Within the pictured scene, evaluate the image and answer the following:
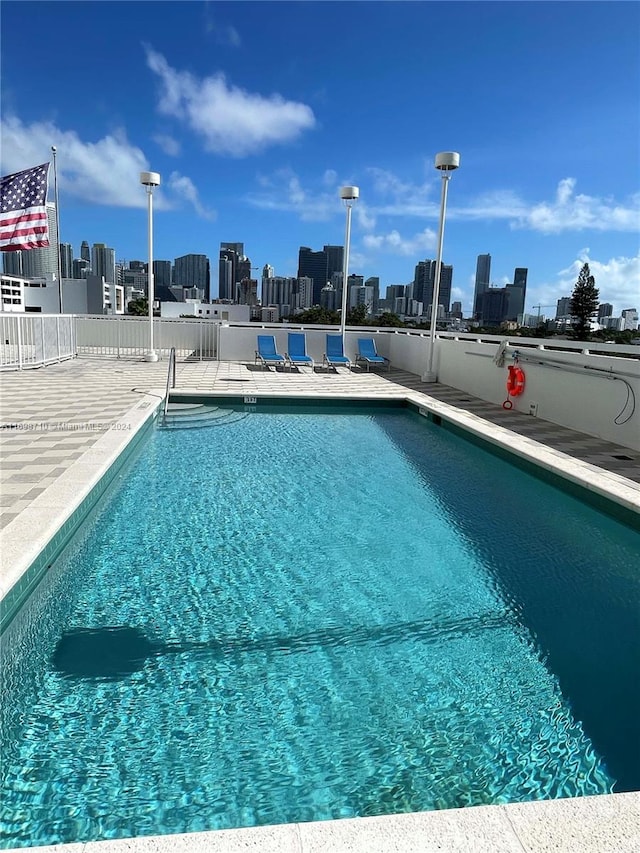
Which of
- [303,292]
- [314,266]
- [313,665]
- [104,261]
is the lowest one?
[313,665]

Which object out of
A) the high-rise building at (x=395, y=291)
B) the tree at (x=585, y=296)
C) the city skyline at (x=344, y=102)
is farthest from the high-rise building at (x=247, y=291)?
the city skyline at (x=344, y=102)

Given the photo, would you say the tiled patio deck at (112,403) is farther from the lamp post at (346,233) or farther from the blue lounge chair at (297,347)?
the lamp post at (346,233)

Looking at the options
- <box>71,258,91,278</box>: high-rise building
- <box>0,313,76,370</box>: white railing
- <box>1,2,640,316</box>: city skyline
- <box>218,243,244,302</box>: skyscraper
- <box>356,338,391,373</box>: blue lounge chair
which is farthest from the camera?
<box>218,243,244,302</box>: skyscraper

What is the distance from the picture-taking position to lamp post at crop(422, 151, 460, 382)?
9.84 meters

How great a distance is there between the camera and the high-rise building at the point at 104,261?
249ft

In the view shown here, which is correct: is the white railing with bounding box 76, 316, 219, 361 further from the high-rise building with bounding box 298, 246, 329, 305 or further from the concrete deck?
the high-rise building with bounding box 298, 246, 329, 305

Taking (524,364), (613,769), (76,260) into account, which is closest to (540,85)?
(524,364)

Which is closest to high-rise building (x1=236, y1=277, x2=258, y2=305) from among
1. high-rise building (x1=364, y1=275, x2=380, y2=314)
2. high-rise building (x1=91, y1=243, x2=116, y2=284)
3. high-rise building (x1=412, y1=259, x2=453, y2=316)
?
high-rise building (x1=91, y1=243, x2=116, y2=284)

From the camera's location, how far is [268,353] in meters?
12.8

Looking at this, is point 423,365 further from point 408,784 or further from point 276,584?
point 408,784

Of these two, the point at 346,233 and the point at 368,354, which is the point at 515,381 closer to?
the point at 368,354

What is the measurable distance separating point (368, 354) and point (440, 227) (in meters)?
3.54

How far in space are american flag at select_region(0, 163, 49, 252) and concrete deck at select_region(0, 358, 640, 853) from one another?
7.70 ft

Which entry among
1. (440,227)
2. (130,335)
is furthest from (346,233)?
(130,335)
